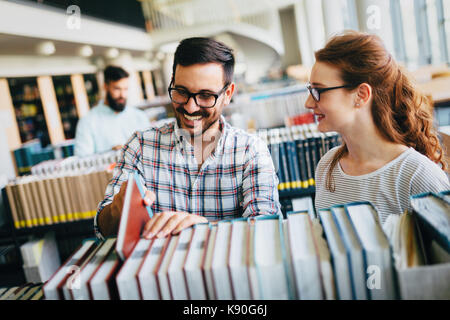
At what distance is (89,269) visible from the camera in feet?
2.22

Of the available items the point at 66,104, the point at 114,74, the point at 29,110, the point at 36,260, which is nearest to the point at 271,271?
the point at 36,260

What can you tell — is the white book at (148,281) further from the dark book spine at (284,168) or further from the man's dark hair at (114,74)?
the man's dark hair at (114,74)

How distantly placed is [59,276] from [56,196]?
92.4 inches

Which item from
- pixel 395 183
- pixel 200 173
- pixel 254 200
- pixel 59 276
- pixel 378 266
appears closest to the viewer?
pixel 378 266

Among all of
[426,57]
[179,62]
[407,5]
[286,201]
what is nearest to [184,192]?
[179,62]

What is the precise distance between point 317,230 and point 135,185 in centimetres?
42

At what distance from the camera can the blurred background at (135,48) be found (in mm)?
4375

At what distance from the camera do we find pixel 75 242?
321 cm

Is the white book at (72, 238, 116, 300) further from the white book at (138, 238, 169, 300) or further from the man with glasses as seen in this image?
the man with glasses

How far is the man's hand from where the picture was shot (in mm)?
777

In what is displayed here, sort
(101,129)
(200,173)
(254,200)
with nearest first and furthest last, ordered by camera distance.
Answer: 1. (254,200)
2. (200,173)
3. (101,129)

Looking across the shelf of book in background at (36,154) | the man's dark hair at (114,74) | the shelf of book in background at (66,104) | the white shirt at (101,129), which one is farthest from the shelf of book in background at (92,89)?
the man's dark hair at (114,74)

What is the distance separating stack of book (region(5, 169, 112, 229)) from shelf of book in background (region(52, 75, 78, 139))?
694 centimetres

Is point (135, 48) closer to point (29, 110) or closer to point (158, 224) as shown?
point (29, 110)
